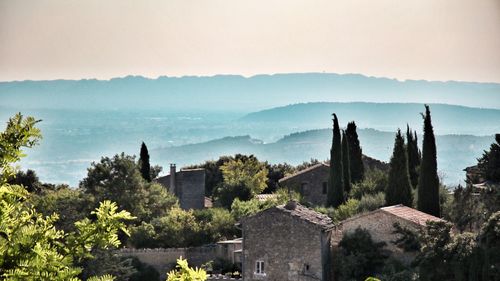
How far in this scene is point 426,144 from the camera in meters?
28.0

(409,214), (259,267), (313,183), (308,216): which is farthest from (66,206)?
(313,183)

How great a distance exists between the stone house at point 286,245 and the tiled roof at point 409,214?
1508mm

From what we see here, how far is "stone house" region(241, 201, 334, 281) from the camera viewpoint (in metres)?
25.0

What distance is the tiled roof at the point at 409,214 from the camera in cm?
2505

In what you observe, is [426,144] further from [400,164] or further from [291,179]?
[291,179]

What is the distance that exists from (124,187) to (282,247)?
25.4ft

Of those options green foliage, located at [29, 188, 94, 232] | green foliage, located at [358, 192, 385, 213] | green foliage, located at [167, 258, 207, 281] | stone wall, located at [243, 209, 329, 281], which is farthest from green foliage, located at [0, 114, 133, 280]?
green foliage, located at [358, 192, 385, 213]

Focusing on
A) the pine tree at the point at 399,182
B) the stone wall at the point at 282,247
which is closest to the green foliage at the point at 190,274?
the stone wall at the point at 282,247

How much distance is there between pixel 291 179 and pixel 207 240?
9.29 m

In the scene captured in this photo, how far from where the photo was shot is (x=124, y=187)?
31.6 metres

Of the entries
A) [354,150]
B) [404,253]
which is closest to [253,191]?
[354,150]

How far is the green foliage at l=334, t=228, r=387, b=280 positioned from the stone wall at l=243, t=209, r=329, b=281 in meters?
0.49

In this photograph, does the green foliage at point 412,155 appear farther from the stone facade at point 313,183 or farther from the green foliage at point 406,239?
the green foliage at point 406,239

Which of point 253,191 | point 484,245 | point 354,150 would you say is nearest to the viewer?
point 484,245
